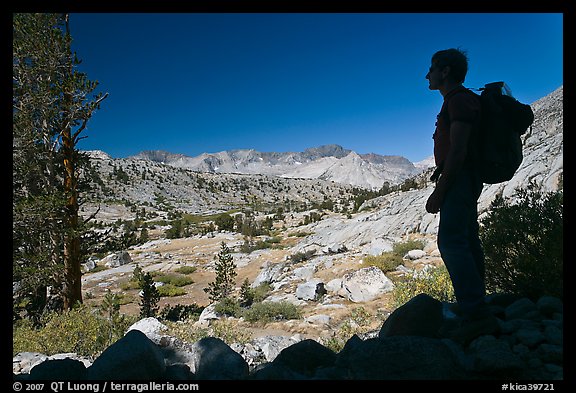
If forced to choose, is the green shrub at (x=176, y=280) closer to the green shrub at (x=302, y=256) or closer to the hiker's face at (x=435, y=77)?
the green shrub at (x=302, y=256)

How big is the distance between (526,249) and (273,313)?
668cm

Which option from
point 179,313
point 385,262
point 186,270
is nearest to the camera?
point 385,262

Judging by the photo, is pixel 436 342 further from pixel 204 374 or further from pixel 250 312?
pixel 250 312

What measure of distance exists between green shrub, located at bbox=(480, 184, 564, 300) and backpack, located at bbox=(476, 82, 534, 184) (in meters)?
1.71

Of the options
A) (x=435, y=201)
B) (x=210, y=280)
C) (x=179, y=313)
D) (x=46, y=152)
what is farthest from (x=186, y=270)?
(x=435, y=201)

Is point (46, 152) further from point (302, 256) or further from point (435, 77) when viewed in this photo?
point (302, 256)

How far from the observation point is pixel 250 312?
9.59 m

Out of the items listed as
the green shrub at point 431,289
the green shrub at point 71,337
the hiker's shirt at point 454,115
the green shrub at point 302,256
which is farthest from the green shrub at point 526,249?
the green shrub at point 302,256

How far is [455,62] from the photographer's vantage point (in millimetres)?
A: 3031

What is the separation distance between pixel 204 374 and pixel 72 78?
10998 mm

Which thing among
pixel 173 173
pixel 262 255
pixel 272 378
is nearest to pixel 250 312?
pixel 272 378

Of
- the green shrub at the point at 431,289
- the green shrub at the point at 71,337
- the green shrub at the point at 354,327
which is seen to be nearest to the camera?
the green shrub at the point at 431,289

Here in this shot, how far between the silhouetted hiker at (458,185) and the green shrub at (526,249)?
149 cm

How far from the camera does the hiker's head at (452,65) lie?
302 cm
